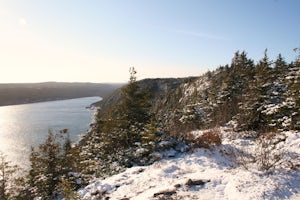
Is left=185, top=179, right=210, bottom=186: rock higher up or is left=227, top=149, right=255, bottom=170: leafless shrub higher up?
left=227, top=149, right=255, bottom=170: leafless shrub

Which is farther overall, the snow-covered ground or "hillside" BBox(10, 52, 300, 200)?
"hillside" BBox(10, 52, 300, 200)

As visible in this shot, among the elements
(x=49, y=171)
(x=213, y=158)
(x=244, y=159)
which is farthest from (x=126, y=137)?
(x=244, y=159)

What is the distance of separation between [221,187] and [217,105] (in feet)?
63.3

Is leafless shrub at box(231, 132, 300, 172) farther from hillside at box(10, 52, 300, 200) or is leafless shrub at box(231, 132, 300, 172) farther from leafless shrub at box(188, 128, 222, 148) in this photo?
leafless shrub at box(188, 128, 222, 148)

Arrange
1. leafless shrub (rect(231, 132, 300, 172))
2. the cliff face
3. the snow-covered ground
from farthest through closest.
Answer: the cliff face
leafless shrub (rect(231, 132, 300, 172))
the snow-covered ground

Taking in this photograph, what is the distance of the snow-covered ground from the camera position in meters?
6.09

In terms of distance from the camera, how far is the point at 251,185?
6242 mm

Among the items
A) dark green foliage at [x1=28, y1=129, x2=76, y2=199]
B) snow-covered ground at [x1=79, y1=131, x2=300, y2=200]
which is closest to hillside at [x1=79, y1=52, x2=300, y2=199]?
snow-covered ground at [x1=79, y1=131, x2=300, y2=200]

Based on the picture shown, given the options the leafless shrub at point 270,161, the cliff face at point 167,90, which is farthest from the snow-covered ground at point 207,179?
the cliff face at point 167,90

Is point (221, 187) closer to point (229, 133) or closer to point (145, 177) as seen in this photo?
point (145, 177)

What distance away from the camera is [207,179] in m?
7.14

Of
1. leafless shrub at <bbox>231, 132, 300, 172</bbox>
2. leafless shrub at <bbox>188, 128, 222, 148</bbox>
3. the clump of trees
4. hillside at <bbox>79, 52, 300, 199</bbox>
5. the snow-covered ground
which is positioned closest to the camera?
the snow-covered ground

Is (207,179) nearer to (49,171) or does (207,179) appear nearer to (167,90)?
(49,171)

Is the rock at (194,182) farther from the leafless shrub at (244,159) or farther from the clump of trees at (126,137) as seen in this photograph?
the clump of trees at (126,137)
